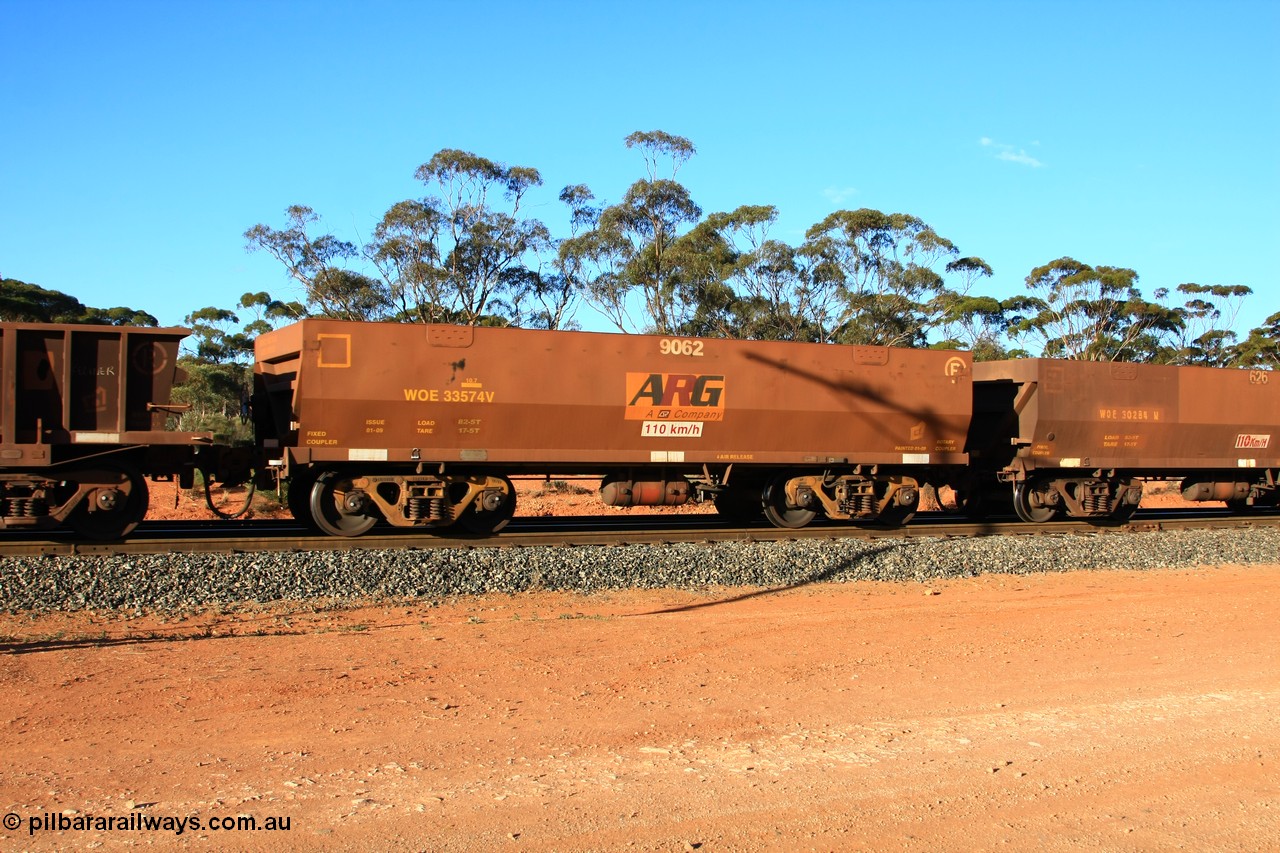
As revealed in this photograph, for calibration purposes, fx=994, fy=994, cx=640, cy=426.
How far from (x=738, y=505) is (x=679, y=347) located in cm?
356

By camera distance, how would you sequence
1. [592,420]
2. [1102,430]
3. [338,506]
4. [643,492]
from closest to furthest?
[338,506]
[592,420]
[643,492]
[1102,430]

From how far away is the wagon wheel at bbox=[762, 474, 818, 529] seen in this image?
15.4 metres

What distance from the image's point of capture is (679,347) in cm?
1428

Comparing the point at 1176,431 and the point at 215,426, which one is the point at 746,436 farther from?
the point at 215,426

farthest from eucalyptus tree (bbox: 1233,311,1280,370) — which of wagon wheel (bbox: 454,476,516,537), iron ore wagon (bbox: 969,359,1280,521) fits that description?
wagon wheel (bbox: 454,476,516,537)

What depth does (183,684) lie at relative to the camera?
21.7 feet

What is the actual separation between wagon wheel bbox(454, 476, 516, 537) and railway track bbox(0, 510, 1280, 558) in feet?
0.53

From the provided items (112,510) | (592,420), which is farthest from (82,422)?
(592,420)

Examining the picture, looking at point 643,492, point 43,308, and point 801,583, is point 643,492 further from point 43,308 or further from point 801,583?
point 43,308

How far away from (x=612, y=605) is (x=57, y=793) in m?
6.41

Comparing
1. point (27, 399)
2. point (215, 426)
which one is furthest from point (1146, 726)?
point (215, 426)

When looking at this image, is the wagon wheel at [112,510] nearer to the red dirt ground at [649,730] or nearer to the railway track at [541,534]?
the railway track at [541,534]

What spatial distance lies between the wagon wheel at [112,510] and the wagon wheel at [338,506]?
2062mm

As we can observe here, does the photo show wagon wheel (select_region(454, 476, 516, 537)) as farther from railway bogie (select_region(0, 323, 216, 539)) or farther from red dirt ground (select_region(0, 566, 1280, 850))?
red dirt ground (select_region(0, 566, 1280, 850))
